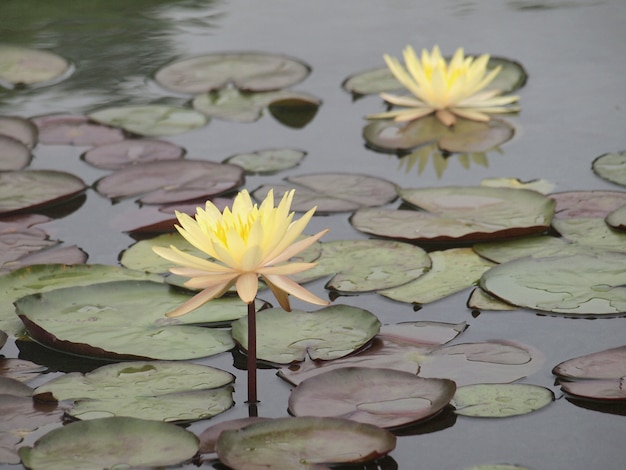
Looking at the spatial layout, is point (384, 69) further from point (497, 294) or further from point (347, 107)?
point (497, 294)

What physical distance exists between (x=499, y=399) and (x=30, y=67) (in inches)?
105

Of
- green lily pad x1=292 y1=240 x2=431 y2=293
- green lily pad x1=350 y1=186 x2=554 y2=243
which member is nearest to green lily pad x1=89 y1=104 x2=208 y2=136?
green lily pad x1=350 y1=186 x2=554 y2=243

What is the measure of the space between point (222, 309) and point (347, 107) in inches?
57.2

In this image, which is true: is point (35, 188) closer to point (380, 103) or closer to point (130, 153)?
point (130, 153)

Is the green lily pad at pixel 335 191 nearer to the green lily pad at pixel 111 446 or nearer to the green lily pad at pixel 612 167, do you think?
the green lily pad at pixel 612 167

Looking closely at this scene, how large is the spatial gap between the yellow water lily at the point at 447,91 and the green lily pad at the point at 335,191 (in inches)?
19.6

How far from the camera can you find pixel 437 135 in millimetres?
3244

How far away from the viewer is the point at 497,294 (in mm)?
2209

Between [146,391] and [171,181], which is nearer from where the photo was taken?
[146,391]

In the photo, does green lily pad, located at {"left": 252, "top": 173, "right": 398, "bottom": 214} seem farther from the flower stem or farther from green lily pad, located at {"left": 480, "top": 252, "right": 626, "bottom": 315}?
the flower stem

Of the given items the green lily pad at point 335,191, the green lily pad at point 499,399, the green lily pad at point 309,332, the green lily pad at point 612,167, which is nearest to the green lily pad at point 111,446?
the green lily pad at point 309,332

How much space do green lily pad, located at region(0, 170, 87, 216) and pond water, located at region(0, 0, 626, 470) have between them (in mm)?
82

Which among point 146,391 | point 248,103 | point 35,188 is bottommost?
point 146,391

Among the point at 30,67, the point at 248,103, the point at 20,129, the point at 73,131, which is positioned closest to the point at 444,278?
the point at 248,103
